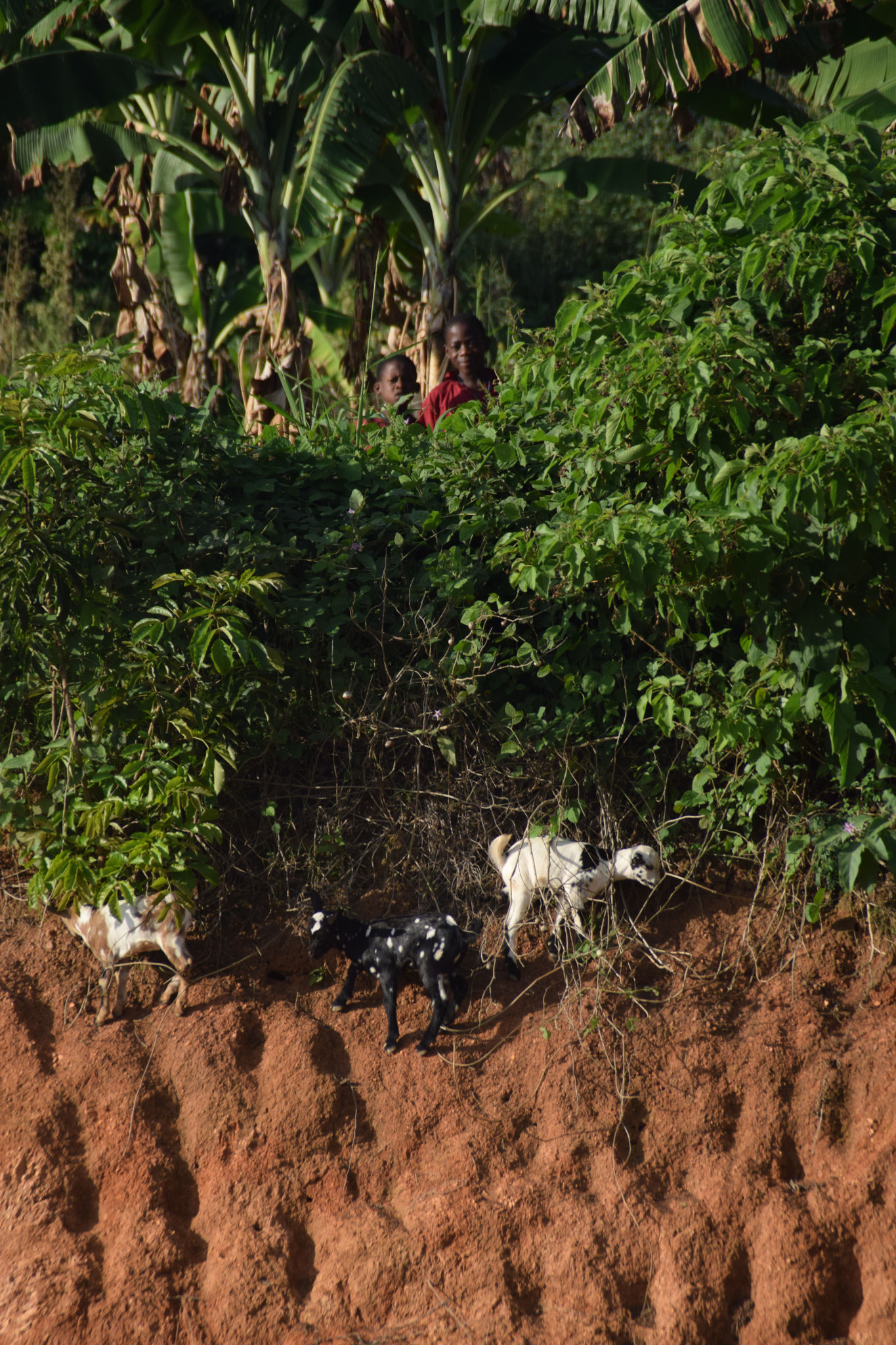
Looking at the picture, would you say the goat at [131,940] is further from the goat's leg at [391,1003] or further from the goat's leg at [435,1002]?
the goat's leg at [435,1002]

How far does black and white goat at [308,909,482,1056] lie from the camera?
3.29 metres

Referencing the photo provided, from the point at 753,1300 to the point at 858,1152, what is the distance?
1.70 feet

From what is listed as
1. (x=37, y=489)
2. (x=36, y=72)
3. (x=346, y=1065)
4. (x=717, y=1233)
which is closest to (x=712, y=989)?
(x=717, y=1233)

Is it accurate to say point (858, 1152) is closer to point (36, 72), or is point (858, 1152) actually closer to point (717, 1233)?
point (717, 1233)

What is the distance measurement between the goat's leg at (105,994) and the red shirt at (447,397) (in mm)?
3093

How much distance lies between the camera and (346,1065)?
3.29 meters

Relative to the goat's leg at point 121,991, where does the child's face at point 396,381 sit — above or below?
above

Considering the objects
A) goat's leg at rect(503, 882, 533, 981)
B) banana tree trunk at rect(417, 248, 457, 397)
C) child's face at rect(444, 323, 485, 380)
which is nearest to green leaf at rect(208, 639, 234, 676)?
goat's leg at rect(503, 882, 533, 981)

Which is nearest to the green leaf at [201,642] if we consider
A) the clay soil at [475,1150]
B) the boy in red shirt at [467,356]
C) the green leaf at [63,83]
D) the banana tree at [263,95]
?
the clay soil at [475,1150]

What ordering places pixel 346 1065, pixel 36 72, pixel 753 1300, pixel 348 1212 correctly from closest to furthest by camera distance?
pixel 753 1300 < pixel 348 1212 < pixel 346 1065 < pixel 36 72

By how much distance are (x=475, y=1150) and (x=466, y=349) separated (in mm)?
4383

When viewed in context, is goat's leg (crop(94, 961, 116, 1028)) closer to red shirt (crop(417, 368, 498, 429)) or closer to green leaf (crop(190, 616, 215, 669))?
green leaf (crop(190, 616, 215, 669))

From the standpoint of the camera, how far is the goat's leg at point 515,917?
347cm

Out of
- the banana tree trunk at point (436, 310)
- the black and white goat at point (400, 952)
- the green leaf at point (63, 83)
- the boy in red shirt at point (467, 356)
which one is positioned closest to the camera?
the black and white goat at point (400, 952)
